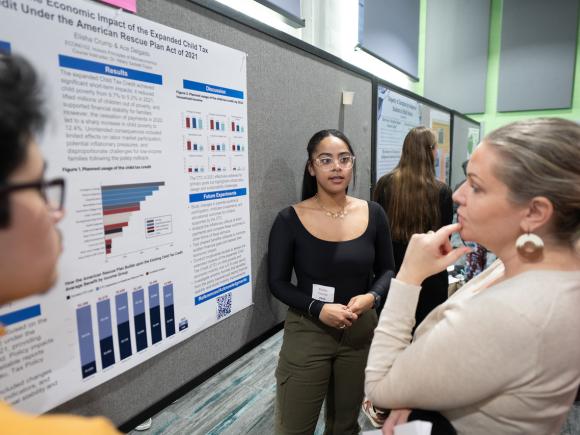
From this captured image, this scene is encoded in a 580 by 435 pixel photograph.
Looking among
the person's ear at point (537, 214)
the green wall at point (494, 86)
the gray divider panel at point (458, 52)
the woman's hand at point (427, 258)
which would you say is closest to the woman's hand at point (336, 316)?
the woman's hand at point (427, 258)

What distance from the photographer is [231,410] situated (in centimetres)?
177

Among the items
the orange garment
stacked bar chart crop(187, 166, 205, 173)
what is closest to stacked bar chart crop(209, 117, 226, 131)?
stacked bar chart crop(187, 166, 205, 173)

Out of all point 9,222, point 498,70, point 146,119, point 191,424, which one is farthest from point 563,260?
point 498,70

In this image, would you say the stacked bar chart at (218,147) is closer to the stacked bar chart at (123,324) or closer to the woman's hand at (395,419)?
the stacked bar chart at (123,324)

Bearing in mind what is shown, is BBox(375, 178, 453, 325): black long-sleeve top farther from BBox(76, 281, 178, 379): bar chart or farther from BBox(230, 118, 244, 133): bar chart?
BBox(76, 281, 178, 379): bar chart

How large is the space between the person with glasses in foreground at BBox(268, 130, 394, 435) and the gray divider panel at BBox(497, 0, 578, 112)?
16.6 feet

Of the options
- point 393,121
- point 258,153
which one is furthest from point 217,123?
point 393,121

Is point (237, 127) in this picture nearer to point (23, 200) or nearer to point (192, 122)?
point (192, 122)

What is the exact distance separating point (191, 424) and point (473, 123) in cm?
480

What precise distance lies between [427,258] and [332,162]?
65 cm

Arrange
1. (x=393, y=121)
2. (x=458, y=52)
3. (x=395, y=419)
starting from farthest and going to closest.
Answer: (x=458, y=52) < (x=393, y=121) < (x=395, y=419)

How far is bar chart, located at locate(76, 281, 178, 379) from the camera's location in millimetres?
844

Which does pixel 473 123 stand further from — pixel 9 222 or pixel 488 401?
pixel 9 222

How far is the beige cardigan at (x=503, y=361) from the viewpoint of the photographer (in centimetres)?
60
